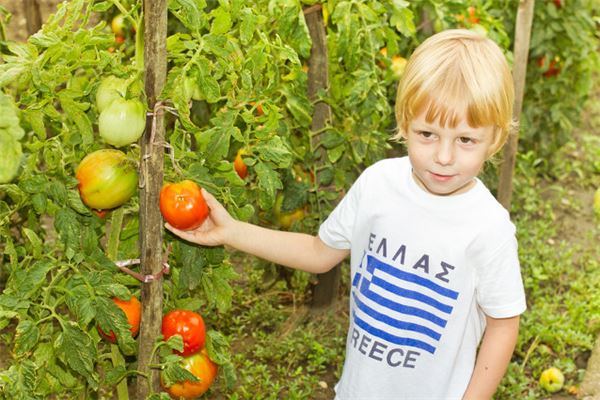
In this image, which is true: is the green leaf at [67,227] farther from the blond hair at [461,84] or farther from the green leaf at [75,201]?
the blond hair at [461,84]

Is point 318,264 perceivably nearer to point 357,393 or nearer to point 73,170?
point 357,393

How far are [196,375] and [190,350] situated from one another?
0.08 metres

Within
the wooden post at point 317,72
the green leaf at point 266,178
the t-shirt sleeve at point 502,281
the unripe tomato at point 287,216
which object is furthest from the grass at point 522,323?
the t-shirt sleeve at point 502,281

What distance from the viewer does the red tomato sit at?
191 centimetres

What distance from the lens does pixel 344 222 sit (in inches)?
72.5

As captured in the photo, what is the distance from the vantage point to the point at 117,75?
1.77m

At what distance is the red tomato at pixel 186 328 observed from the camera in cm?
191

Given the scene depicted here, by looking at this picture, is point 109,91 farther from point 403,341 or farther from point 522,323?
point 522,323

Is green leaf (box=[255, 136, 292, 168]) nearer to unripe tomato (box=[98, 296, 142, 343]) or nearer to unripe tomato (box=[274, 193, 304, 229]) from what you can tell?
unripe tomato (box=[98, 296, 142, 343])

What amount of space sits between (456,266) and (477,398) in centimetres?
29

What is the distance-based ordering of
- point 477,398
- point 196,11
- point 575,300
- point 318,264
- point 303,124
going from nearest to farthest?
point 196,11 < point 477,398 < point 318,264 < point 303,124 < point 575,300

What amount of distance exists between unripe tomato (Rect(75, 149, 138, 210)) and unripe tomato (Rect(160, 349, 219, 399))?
0.42 m

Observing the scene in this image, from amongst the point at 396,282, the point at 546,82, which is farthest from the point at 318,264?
the point at 546,82

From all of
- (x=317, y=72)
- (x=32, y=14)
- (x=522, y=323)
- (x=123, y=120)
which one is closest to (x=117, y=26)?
(x=32, y=14)
